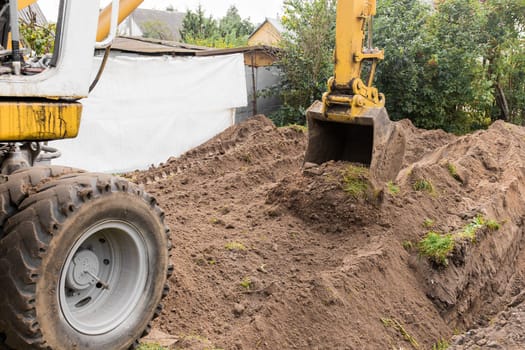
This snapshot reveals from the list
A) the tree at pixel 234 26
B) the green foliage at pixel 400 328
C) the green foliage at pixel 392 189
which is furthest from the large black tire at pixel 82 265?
the tree at pixel 234 26

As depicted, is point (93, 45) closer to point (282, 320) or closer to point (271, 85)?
point (282, 320)

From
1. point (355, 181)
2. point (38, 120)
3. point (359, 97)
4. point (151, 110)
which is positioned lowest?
point (151, 110)

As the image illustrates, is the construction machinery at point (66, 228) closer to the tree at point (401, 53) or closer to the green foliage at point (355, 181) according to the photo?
the green foliage at point (355, 181)

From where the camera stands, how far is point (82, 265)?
386 cm

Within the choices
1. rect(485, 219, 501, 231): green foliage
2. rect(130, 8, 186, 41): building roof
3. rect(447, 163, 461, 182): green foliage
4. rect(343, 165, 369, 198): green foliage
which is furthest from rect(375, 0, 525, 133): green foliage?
rect(130, 8, 186, 41): building roof

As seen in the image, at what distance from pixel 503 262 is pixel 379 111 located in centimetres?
277

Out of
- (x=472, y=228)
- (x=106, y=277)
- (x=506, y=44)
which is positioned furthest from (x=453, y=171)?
(x=506, y=44)

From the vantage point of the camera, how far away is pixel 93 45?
12.2ft

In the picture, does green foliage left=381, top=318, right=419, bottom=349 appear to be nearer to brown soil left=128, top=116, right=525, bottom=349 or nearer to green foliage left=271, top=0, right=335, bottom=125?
brown soil left=128, top=116, right=525, bottom=349

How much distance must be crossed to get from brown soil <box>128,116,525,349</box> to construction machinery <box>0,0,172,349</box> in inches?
26.5

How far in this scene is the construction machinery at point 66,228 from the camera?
3.36 m

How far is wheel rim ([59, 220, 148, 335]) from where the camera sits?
3.82 meters

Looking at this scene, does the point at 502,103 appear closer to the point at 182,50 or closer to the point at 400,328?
the point at 182,50

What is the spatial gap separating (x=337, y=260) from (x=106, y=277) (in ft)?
9.74
